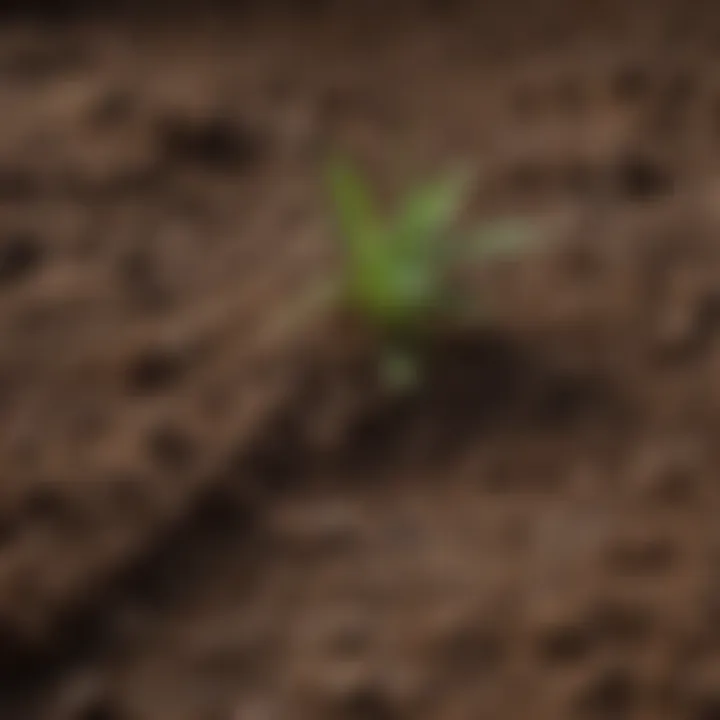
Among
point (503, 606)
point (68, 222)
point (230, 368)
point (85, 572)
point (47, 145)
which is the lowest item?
point (503, 606)

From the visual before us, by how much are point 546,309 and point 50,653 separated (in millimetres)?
529

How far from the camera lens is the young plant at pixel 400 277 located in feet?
3.87

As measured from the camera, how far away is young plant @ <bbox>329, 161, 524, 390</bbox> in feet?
3.87

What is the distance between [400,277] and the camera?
3.88 feet

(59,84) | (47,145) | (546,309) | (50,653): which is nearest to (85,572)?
(50,653)

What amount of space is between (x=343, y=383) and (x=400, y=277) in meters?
0.10

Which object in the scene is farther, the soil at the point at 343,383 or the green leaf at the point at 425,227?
the green leaf at the point at 425,227

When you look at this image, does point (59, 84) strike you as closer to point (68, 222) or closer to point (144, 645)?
→ point (68, 222)

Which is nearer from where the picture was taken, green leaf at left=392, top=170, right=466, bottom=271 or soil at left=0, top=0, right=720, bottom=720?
soil at left=0, top=0, right=720, bottom=720

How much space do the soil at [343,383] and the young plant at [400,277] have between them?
0.03 meters

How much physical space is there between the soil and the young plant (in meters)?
0.03

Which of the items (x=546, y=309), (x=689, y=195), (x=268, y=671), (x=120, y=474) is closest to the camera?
(x=268, y=671)

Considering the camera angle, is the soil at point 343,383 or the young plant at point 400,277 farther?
the young plant at point 400,277

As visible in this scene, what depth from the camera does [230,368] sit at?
1.18 m
